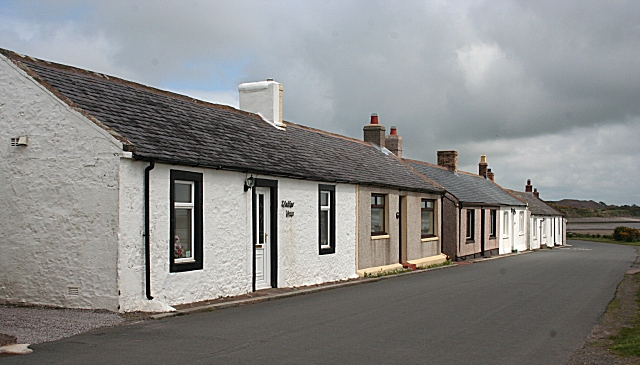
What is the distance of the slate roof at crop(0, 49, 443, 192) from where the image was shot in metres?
12.2

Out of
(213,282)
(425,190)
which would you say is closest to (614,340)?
(213,282)

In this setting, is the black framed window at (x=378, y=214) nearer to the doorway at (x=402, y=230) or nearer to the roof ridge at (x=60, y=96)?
the doorway at (x=402, y=230)

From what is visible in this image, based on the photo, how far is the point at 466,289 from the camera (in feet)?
55.8

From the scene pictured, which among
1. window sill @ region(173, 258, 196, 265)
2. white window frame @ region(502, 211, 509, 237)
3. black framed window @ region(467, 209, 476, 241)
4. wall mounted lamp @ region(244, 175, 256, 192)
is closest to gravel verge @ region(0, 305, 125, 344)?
window sill @ region(173, 258, 196, 265)

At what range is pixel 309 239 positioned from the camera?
17234mm

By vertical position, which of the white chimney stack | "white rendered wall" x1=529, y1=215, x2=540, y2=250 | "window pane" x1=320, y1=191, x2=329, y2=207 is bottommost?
"white rendered wall" x1=529, y1=215, x2=540, y2=250

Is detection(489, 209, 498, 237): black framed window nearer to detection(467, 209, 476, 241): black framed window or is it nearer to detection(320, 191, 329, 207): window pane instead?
detection(467, 209, 476, 241): black framed window

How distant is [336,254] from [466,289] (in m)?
3.80

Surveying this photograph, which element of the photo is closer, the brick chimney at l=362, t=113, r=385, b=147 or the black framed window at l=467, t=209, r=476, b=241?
the brick chimney at l=362, t=113, r=385, b=147

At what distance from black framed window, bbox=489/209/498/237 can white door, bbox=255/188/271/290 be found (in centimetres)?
2433

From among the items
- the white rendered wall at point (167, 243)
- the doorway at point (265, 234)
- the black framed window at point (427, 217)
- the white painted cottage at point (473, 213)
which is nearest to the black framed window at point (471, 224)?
the white painted cottage at point (473, 213)

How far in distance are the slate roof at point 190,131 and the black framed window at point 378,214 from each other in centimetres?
58

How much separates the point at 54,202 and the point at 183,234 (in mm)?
2471

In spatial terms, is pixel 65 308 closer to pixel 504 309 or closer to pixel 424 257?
pixel 504 309
